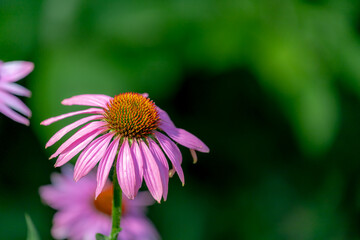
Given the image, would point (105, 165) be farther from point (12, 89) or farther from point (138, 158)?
point (12, 89)

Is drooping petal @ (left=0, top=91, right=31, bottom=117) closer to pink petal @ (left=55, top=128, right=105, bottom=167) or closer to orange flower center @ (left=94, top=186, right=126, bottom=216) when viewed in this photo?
pink petal @ (left=55, top=128, right=105, bottom=167)

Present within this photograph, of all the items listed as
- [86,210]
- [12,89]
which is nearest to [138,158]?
[12,89]

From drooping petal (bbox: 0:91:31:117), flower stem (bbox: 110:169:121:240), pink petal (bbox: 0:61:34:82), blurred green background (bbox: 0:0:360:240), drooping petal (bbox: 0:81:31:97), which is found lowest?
flower stem (bbox: 110:169:121:240)

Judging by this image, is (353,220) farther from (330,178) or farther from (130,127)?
(130,127)

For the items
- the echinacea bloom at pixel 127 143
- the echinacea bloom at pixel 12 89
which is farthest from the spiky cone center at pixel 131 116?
the echinacea bloom at pixel 12 89

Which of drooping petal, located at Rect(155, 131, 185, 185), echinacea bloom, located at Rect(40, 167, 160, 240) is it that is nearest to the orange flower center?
echinacea bloom, located at Rect(40, 167, 160, 240)

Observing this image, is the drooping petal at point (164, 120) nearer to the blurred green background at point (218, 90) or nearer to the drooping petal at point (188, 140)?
the drooping petal at point (188, 140)
